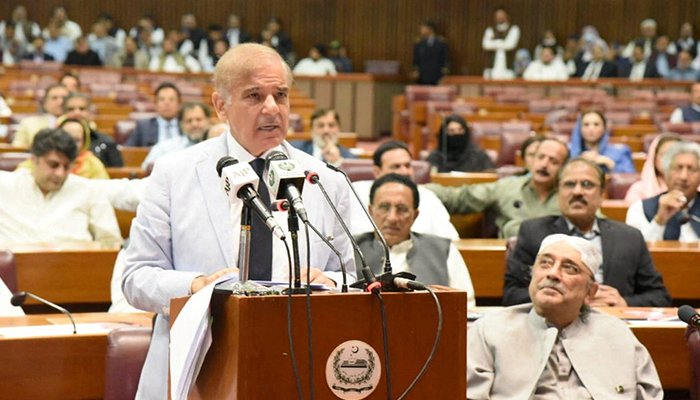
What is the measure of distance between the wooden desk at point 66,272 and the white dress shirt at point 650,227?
7.77 ft

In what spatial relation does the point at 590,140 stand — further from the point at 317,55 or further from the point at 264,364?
the point at 317,55

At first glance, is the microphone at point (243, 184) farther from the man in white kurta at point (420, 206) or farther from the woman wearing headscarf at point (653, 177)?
the woman wearing headscarf at point (653, 177)

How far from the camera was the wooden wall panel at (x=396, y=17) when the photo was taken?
1616cm

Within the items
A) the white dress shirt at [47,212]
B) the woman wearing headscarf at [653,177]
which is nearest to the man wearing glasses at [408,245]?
the white dress shirt at [47,212]

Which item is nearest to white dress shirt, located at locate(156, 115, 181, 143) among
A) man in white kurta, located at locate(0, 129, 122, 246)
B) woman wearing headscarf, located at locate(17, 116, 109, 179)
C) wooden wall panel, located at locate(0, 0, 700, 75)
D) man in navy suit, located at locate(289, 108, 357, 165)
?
man in navy suit, located at locate(289, 108, 357, 165)

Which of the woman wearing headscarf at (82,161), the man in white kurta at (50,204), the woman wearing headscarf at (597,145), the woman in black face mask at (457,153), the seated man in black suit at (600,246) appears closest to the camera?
the seated man in black suit at (600,246)

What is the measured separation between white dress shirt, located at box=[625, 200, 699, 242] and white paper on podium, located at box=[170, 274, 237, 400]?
3407 mm

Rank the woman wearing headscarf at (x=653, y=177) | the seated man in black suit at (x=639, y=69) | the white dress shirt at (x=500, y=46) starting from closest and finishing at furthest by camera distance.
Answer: the woman wearing headscarf at (x=653, y=177) → the seated man in black suit at (x=639, y=69) → the white dress shirt at (x=500, y=46)

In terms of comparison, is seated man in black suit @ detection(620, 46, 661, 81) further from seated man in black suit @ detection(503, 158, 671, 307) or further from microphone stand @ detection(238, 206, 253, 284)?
microphone stand @ detection(238, 206, 253, 284)

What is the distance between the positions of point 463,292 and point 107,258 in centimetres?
268

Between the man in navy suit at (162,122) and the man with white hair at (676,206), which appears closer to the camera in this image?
the man with white hair at (676,206)

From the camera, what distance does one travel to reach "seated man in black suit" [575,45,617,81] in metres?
13.7

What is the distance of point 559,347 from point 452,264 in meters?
0.87

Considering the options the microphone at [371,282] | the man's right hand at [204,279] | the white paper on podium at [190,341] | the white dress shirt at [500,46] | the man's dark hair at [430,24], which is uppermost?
the man's dark hair at [430,24]
